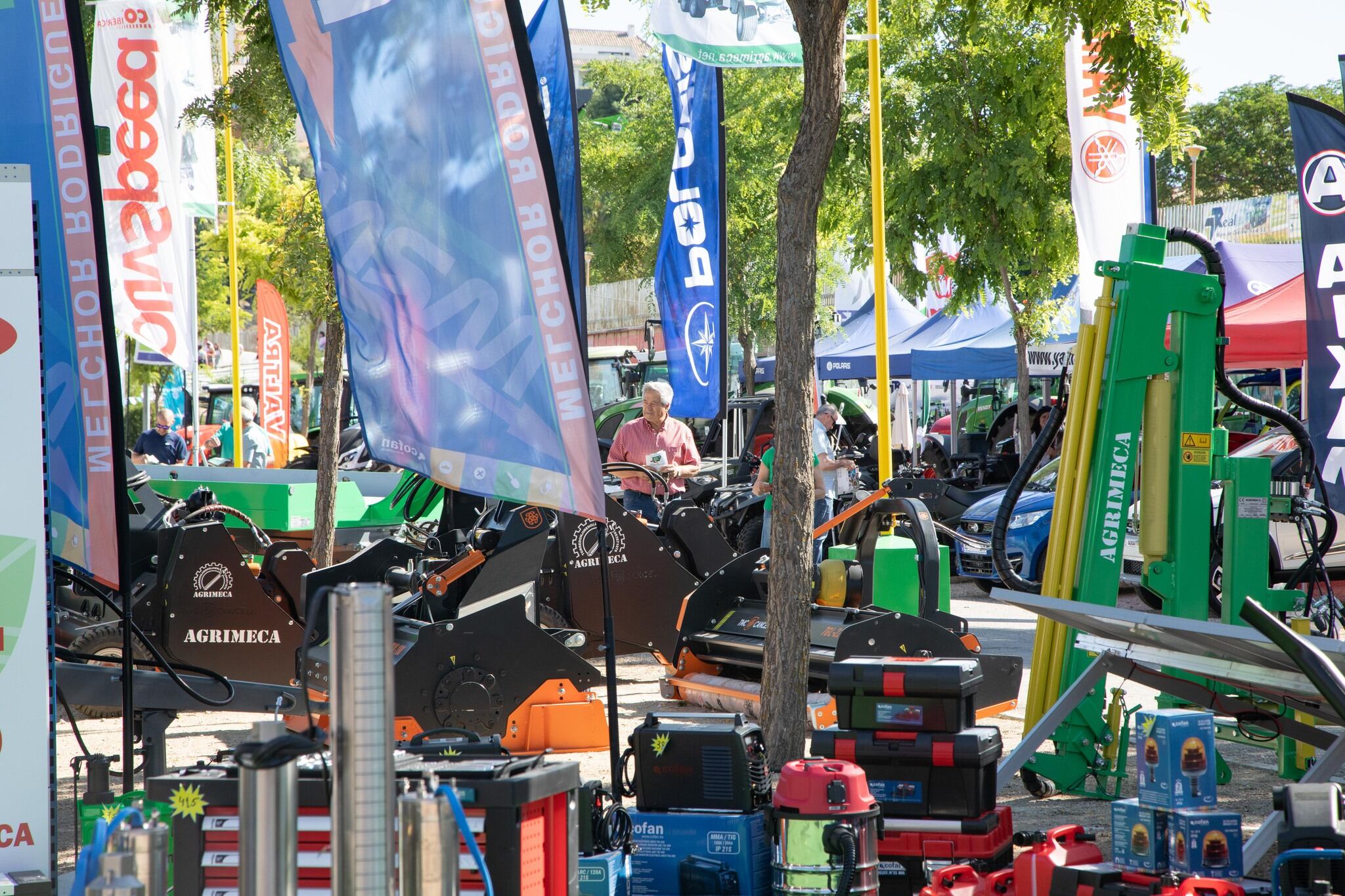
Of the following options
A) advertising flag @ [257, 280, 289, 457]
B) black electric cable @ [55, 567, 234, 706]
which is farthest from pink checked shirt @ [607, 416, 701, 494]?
advertising flag @ [257, 280, 289, 457]

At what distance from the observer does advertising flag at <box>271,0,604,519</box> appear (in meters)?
4.30

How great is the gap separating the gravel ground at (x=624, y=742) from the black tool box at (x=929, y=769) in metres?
0.91

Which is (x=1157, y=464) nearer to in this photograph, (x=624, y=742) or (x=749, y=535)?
(x=624, y=742)

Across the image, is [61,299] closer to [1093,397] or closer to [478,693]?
[478,693]

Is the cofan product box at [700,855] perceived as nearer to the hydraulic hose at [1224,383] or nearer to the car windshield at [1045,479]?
the hydraulic hose at [1224,383]

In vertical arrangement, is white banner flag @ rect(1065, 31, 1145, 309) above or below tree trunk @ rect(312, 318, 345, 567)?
above

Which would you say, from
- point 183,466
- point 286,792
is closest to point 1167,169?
point 183,466

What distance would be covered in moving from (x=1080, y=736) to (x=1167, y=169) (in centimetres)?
5613

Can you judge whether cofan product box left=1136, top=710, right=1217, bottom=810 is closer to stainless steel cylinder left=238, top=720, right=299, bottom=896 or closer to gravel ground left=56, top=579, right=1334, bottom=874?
gravel ground left=56, top=579, right=1334, bottom=874

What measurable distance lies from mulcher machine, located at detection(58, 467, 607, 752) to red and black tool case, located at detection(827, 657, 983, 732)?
237 cm

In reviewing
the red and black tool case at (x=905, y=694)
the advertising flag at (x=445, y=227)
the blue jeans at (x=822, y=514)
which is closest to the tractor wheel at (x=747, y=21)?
the blue jeans at (x=822, y=514)

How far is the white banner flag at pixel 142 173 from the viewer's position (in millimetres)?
10953

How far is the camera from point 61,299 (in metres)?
4.58

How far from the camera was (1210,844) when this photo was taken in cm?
398
